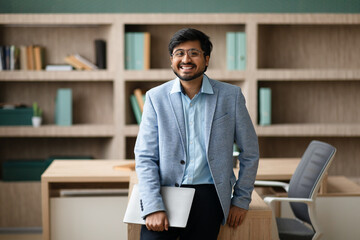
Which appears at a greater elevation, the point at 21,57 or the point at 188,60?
the point at 21,57

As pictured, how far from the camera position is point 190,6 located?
13.7 feet

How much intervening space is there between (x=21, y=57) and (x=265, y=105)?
1.99 m

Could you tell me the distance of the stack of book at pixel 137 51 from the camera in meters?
3.94

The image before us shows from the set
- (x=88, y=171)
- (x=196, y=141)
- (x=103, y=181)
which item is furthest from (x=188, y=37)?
(x=88, y=171)

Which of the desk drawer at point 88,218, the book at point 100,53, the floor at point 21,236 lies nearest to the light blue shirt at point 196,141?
the desk drawer at point 88,218

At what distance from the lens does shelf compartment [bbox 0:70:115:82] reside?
391cm

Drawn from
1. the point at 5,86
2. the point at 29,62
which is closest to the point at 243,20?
the point at 29,62

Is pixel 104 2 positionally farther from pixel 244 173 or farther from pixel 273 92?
pixel 244 173

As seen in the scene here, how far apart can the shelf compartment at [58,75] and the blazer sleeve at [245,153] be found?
2242 millimetres

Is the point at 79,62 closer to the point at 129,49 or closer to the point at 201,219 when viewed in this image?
the point at 129,49

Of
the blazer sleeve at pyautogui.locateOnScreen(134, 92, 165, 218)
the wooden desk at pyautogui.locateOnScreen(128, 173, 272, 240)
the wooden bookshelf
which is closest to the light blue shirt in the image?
the blazer sleeve at pyautogui.locateOnScreen(134, 92, 165, 218)

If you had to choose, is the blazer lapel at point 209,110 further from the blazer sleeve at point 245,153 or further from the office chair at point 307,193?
the office chair at point 307,193

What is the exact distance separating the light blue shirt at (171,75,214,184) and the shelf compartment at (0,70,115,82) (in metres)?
2.17

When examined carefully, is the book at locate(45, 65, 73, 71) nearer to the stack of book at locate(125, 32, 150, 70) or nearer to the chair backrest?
the stack of book at locate(125, 32, 150, 70)
